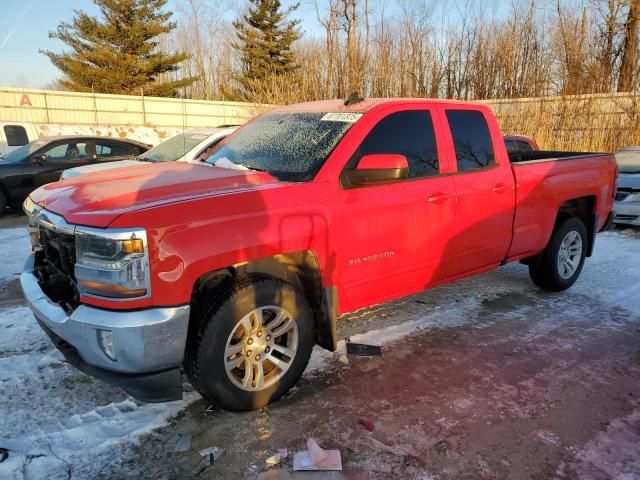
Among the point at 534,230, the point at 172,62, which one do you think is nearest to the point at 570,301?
the point at 534,230

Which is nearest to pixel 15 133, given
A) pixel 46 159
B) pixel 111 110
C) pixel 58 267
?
pixel 46 159

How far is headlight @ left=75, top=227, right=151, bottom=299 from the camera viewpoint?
8.27 feet

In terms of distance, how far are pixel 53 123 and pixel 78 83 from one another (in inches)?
483

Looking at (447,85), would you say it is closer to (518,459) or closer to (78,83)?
(78,83)

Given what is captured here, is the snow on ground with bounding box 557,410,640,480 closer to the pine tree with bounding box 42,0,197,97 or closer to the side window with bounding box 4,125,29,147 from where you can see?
the side window with bounding box 4,125,29,147

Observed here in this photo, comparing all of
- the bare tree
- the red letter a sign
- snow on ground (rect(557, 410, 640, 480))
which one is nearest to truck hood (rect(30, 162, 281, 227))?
snow on ground (rect(557, 410, 640, 480))

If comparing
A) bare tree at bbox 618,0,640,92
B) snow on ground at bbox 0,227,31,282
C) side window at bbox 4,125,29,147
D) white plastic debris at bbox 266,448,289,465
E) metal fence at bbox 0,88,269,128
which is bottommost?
white plastic debris at bbox 266,448,289,465

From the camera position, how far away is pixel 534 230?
15.9ft

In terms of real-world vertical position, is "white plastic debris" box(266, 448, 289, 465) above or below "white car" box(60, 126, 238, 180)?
below

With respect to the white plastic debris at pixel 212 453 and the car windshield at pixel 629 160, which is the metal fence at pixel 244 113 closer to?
the car windshield at pixel 629 160

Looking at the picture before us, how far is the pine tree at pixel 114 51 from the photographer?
3325 cm

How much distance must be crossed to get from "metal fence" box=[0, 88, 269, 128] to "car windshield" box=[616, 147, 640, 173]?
14462 mm

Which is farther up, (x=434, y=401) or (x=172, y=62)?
(x=172, y=62)

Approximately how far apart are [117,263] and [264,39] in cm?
3776
